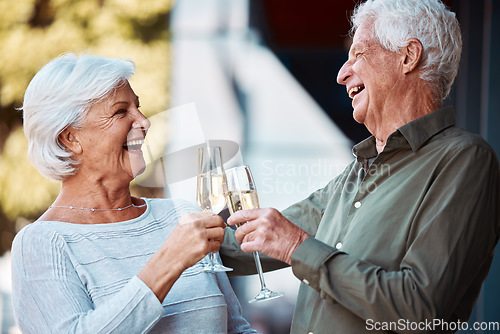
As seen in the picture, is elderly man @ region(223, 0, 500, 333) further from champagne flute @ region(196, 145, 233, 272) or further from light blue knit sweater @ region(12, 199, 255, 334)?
light blue knit sweater @ region(12, 199, 255, 334)

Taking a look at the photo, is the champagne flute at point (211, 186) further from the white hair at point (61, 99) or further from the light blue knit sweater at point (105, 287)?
the white hair at point (61, 99)

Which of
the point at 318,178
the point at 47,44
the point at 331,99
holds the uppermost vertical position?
the point at 47,44

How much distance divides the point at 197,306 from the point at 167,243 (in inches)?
15.0

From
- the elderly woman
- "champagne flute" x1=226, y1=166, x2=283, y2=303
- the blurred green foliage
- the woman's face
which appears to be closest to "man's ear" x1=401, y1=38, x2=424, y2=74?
"champagne flute" x1=226, y1=166, x2=283, y2=303

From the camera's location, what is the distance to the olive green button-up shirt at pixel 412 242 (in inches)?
61.6

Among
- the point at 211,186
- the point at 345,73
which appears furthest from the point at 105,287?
the point at 345,73

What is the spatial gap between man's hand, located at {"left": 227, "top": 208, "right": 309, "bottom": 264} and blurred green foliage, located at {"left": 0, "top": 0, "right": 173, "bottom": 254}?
389 centimetres

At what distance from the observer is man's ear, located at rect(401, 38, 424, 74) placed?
1998 millimetres

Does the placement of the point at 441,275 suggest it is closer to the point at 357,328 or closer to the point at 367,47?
the point at 357,328

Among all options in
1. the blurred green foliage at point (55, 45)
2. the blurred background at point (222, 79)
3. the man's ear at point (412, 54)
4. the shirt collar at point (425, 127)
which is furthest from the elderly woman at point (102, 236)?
the blurred green foliage at point (55, 45)

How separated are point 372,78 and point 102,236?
1.15m

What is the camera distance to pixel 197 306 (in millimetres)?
2062

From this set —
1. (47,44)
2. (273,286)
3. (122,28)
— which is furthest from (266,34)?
(273,286)

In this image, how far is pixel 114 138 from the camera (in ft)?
7.07
